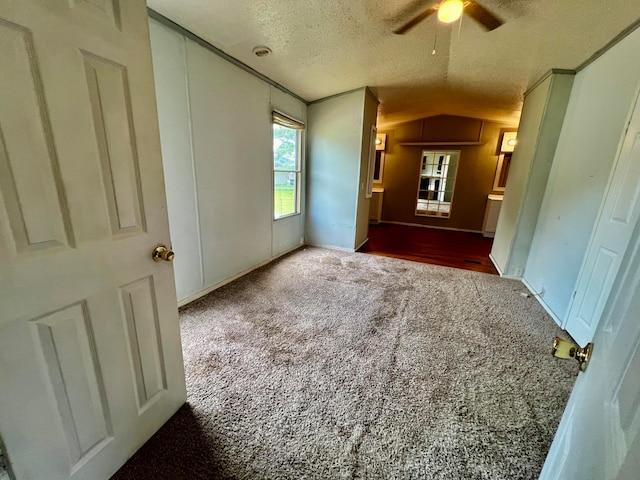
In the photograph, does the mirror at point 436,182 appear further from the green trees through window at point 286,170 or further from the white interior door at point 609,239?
the white interior door at point 609,239

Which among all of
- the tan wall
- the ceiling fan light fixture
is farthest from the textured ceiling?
the tan wall

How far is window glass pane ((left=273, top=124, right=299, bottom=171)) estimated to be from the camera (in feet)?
11.4

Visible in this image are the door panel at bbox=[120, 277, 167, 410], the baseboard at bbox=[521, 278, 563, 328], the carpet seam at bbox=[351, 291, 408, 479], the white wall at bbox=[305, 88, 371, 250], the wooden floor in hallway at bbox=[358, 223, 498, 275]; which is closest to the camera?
the door panel at bbox=[120, 277, 167, 410]

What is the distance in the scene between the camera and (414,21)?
2023 mm

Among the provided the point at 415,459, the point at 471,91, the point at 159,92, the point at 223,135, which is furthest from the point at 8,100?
the point at 471,91

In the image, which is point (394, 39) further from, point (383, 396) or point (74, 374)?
point (74, 374)

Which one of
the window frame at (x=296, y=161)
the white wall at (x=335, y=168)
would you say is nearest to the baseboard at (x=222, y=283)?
the window frame at (x=296, y=161)

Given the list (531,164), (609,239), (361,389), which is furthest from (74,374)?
(531,164)

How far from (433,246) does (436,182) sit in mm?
2380

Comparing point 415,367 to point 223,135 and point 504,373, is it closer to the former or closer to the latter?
point 504,373

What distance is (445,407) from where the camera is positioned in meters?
1.40

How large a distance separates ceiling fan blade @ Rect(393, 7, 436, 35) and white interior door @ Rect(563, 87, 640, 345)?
5.14 ft

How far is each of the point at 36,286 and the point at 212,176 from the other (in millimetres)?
1946

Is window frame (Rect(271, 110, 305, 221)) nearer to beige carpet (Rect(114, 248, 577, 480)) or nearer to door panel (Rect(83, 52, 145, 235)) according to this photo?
beige carpet (Rect(114, 248, 577, 480))
